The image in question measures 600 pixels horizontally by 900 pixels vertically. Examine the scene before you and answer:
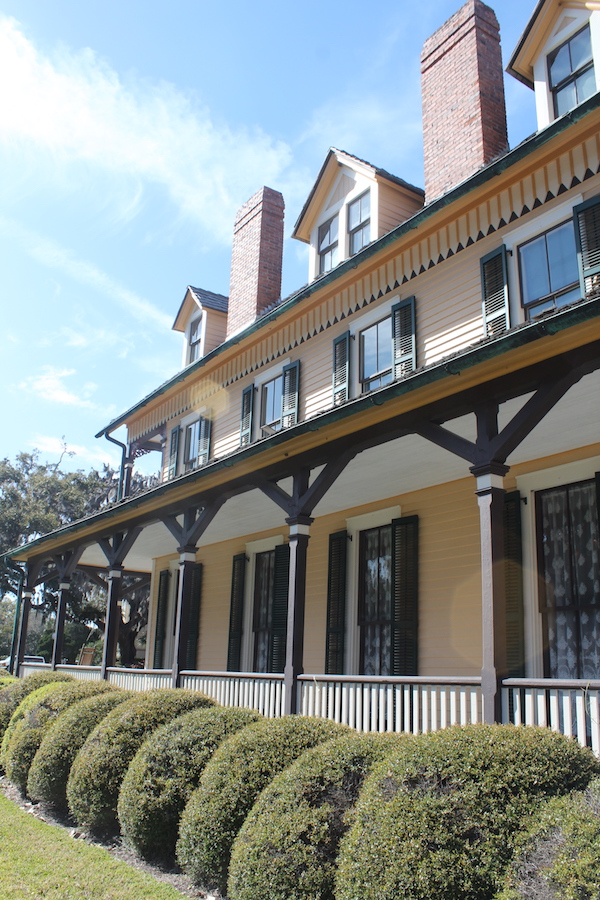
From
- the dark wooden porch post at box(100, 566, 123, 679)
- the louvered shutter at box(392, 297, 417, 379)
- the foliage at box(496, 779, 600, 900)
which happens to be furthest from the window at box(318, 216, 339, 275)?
the foliage at box(496, 779, 600, 900)

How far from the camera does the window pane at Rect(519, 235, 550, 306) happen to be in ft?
31.0

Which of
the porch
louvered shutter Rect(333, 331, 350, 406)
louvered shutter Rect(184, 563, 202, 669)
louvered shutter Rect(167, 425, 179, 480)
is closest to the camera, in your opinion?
the porch

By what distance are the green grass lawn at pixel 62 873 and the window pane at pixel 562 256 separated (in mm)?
7715

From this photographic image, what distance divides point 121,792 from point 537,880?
4.41 meters

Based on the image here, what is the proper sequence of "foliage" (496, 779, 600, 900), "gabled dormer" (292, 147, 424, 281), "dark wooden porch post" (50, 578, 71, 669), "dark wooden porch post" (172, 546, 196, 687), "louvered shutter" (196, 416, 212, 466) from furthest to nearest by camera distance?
"louvered shutter" (196, 416, 212, 466), "dark wooden porch post" (50, 578, 71, 669), "gabled dormer" (292, 147, 424, 281), "dark wooden porch post" (172, 546, 196, 687), "foliage" (496, 779, 600, 900)

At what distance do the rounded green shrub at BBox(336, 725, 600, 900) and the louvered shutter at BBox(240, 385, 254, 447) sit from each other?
10.5m

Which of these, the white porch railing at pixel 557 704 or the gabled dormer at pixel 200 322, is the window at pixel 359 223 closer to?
the gabled dormer at pixel 200 322

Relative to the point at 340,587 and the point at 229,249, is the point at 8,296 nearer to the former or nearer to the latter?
the point at 229,249

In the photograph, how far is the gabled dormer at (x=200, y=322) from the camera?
18.0m

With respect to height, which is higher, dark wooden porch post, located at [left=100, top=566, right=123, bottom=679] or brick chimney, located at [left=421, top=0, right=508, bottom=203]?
brick chimney, located at [left=421, top=0, right=508, bottom=203]

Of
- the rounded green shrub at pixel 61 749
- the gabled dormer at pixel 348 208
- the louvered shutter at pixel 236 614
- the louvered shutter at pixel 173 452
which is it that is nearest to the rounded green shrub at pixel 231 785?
the rounded green shrub at pixel 61 749

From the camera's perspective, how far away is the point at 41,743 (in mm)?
9094

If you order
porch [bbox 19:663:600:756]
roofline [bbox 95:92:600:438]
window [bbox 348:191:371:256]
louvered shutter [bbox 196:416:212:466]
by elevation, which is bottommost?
porch [bbox 19:663:600:756]

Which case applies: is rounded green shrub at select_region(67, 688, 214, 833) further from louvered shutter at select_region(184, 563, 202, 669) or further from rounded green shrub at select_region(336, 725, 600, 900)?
louvered shutter at select_region(184, 563, 202, 669)
